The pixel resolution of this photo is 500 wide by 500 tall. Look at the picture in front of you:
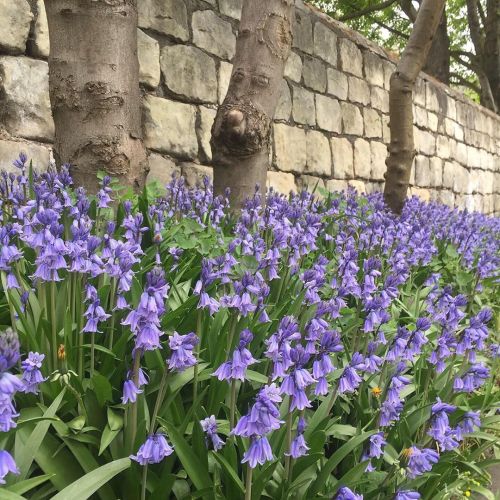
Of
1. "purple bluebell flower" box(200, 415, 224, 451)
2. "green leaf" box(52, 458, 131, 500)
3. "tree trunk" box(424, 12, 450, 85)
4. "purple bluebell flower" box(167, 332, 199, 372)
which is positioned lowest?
"green leaf" box(52, 458, 131, 500)

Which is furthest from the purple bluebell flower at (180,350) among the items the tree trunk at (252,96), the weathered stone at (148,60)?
the weathered stone at (148,60)

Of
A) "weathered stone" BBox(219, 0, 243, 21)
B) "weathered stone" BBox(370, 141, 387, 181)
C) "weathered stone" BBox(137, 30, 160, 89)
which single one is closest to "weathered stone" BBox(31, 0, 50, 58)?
"weathered stone" BBox(137, 30, 160, 89)

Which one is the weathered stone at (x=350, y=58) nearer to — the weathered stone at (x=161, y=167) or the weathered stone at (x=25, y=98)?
the weathered stone at (x=161, y=167)

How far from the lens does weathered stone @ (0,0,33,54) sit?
10.8 feet

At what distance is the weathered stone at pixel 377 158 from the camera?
7963 millimetres

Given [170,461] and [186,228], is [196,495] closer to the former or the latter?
[170,461]

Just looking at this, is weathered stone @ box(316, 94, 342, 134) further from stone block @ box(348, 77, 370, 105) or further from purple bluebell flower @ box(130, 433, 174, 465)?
purple bluebell flower @ box(130, 433, 174, 465)

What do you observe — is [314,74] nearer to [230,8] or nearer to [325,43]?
[325,43]

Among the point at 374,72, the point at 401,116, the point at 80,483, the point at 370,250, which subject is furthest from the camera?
the point at 374,72

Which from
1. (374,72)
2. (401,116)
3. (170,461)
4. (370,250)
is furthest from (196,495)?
(374,72)

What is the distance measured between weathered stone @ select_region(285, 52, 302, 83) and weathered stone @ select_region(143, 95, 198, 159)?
1653 millimetres

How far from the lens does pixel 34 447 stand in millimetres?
1331

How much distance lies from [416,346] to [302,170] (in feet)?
14.6

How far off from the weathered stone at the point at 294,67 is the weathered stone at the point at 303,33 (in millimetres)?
124
